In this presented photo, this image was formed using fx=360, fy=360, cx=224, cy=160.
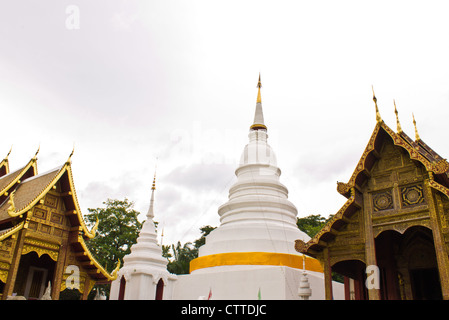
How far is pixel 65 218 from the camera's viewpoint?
11.0 m

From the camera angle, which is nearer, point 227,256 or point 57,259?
point 57,259

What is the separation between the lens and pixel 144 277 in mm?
21391

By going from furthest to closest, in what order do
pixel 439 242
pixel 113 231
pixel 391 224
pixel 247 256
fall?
pixel 113 231 → pixel 247 256 → pixel 391 224 → pixel 439 242

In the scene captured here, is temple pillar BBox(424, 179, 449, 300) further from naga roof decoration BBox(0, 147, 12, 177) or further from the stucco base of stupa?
naga roof decoration BBox(0, 147, 12, 177)

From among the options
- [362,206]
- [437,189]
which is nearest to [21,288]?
[362,206]

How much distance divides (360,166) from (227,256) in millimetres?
10407

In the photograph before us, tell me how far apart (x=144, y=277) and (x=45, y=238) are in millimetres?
12066

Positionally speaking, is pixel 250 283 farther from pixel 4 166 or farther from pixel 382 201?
pixel 4 166

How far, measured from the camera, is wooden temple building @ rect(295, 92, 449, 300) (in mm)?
8172

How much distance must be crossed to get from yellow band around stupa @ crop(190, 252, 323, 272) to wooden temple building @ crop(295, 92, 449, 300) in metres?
6.83

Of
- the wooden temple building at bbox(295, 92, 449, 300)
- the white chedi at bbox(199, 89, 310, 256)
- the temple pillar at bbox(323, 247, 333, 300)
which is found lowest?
the temple pillar at bbox(323, 247, 333, 300)

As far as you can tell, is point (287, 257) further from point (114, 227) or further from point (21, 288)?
point (114, 227)

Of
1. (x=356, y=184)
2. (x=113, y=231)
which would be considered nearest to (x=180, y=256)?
(x=113, y=231)

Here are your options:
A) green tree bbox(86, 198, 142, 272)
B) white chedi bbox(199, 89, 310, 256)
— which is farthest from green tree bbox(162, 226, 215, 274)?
white chedi bbox(199, 89, 310, 256)
